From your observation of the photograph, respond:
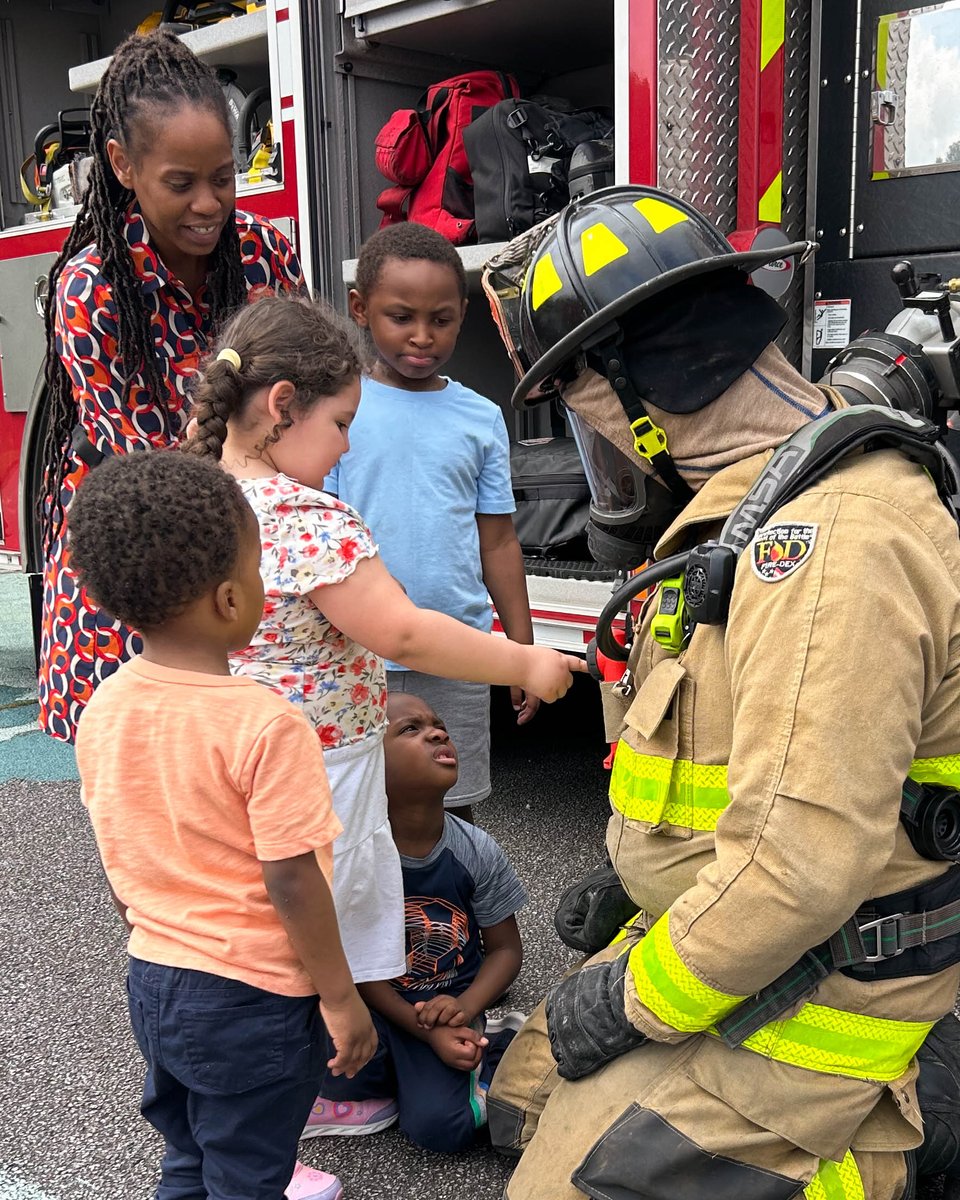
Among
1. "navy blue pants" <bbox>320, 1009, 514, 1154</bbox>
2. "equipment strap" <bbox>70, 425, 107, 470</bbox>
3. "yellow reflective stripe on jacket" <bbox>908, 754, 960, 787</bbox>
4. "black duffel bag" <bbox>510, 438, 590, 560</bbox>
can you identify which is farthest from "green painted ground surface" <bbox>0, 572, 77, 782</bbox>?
"yellow reflective stripe on jacket" <bbox>908, 754, 960, 787</bbox>

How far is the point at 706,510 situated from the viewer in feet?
5.53

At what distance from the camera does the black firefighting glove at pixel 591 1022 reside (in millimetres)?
1708

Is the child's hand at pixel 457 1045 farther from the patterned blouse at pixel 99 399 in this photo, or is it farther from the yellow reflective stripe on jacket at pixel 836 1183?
the patterned blouse at pixel 99 399

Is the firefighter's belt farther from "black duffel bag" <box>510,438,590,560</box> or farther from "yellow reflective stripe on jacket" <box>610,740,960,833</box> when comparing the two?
"black duffel bag" <box>510,438,590,560</box>

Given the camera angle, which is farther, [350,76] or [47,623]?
[350,76]

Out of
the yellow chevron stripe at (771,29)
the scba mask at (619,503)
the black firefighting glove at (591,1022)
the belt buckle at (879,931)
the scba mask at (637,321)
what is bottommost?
the black firefighting glove at (591,1022)

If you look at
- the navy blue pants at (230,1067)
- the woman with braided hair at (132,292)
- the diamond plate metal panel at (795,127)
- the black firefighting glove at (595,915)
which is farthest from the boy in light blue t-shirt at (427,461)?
the navy blue pants at (230,1067)

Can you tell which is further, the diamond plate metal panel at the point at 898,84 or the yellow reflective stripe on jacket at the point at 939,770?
the diamond plate metal panel at the point at 898,84

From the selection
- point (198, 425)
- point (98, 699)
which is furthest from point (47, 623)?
point (98, 699)

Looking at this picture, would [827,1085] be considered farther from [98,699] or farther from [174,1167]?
[98,699]

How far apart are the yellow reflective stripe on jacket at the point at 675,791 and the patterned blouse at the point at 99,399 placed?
104cm

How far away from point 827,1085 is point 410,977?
35.7 inches

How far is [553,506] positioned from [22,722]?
2655mm

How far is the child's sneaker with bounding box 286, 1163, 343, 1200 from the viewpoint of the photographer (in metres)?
2.01
